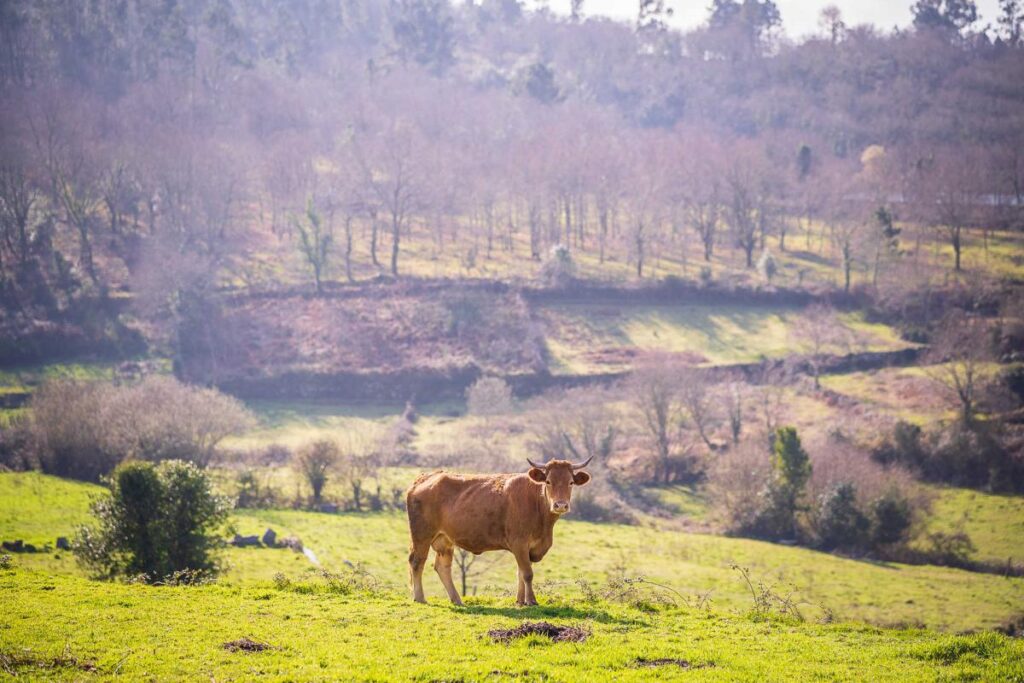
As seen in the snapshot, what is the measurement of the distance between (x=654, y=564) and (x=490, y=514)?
27.0m

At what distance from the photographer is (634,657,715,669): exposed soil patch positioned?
14500 millimetres

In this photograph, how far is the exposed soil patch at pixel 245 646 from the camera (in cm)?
1516

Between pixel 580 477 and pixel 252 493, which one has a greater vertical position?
pixel 580 477

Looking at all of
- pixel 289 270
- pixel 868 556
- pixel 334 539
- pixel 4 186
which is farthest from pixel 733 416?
pixel 4 186

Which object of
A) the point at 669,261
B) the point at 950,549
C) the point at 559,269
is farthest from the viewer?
the point at 669,261

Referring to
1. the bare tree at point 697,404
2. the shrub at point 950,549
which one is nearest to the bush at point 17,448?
the bare tree at point 697,404

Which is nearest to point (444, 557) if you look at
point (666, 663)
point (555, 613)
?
point (555, 613)

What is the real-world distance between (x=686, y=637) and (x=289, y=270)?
78.3 m


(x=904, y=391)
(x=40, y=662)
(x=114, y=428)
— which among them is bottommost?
(x=904, y=391)

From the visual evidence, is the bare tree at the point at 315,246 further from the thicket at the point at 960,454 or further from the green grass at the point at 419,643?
the green grass at the point at 419,643

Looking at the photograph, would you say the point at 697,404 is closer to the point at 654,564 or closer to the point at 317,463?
the point at 654,564

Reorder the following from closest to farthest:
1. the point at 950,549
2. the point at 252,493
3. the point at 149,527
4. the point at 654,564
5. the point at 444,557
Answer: the point at 444,557 → the point at 149,527 → the point at 654,564 → the point at 950,549 → the point at 252,493

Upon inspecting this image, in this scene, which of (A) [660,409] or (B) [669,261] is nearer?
(A) [660,409]

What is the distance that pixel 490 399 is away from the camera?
2638 inches
